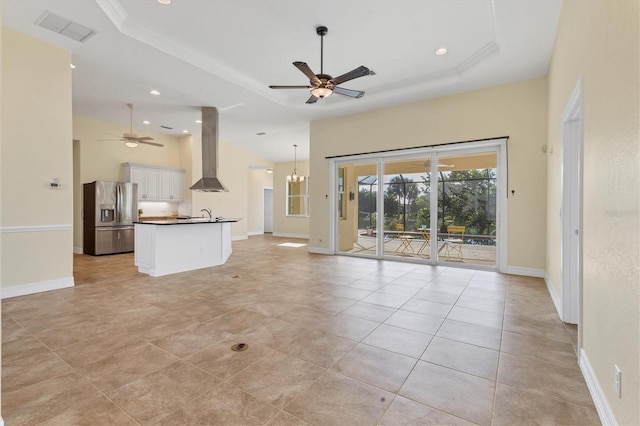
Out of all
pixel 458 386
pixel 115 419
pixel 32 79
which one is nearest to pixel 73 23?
pixel 32 79

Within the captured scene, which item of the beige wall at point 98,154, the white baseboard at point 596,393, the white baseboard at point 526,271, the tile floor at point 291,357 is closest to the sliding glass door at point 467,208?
the white baseboard at point 526,271

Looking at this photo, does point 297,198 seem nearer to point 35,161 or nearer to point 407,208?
point 407,208

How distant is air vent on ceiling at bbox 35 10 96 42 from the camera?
3.81 meters

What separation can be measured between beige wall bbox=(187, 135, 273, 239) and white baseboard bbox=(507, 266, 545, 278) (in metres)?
8.26

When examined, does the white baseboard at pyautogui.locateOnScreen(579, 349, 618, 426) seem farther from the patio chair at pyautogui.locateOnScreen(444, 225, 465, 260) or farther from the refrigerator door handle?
the refrigerator door handle

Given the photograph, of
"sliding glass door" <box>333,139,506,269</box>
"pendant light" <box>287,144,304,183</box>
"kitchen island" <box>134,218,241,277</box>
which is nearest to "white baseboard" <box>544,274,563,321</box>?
"sliding glass door" <box>333,139,506,269</box>

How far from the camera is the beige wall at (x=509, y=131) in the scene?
5.29m

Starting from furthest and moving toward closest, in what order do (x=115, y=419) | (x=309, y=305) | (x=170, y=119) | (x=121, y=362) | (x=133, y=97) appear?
(x=170, y=119), (x=133, y=97), (x=309, y=305), (x=121, y=362), (x=115, y=419)

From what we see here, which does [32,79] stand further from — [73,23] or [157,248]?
[157,248]

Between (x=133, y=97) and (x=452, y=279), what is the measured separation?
7.26 m

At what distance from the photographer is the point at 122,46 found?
4.43 metres

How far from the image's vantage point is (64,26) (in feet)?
13.0

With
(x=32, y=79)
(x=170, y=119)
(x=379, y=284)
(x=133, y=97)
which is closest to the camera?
(x=32, y=79)

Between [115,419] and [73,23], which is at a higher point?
[73,23]
